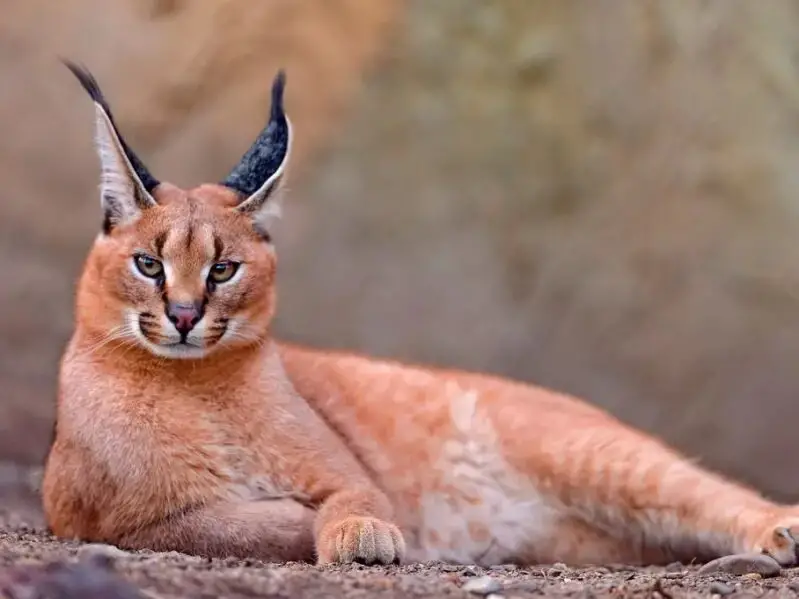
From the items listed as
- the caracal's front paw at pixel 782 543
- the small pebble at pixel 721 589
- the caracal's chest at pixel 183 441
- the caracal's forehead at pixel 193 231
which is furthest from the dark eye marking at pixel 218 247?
the caracal's front paw at pixel 782 543

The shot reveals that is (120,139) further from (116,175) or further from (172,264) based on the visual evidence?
(172,264)

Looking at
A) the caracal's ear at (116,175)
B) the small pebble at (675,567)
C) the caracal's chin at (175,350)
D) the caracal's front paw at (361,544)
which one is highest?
the caracal's ear at (116,175)

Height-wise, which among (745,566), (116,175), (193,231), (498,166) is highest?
(498,166)

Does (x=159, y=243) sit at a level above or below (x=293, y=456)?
above

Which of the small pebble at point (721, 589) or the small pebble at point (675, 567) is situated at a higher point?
the small pebble at point (721, 589)

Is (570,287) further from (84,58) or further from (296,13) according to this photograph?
(84,58)

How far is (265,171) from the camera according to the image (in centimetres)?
260

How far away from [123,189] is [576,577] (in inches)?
54.9

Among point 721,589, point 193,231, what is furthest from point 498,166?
point 721,589

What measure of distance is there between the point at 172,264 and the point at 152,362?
0.24 meters

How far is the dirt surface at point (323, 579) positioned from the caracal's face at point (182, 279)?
20.1 inches

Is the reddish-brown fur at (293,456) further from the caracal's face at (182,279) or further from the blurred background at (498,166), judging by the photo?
the blurred background at (498,166)

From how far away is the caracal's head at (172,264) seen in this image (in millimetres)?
2287

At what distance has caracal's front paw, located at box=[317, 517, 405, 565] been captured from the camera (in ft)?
6.82
